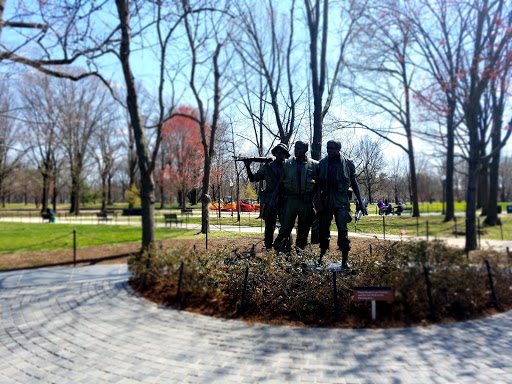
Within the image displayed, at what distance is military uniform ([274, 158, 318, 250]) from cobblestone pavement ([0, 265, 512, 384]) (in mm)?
2552

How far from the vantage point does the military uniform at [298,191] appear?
671 centimetres

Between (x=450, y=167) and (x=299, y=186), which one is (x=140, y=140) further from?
(x=450, y=167)

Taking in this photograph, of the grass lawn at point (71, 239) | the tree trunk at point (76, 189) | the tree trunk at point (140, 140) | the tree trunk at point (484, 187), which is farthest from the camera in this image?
the tree trunk at point (76, 189)

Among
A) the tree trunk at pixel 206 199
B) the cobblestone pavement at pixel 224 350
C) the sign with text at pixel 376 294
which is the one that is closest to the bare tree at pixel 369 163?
the sign with text at pixel 376 294

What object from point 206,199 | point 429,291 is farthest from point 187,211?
point 429,291

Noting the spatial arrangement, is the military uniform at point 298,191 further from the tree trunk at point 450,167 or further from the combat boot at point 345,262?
the tree trunk at point 450,167

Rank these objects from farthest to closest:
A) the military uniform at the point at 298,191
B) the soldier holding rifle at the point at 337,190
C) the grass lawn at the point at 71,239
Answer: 1. the grass lawn at the point at 71,239
2. the military uniform at the point at 298,191
3. the soldier holding rifle at the point at 337,190

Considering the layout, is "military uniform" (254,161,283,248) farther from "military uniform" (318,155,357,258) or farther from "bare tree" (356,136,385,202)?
"bare tree" (356,136,385,202)

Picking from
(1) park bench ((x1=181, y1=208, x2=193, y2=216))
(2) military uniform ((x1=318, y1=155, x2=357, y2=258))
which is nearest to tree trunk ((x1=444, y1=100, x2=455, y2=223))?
(2) military uniform ((x1=318, y1=155, x2=357, y2=258))

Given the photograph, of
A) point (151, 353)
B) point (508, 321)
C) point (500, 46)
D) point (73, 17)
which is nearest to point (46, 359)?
point (151, 353)

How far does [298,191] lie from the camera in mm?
6746

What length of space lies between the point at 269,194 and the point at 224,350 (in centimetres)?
392

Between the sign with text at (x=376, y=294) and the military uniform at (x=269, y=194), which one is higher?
the military uniform at (x=269, y=194)

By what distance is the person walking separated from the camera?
6715mm
